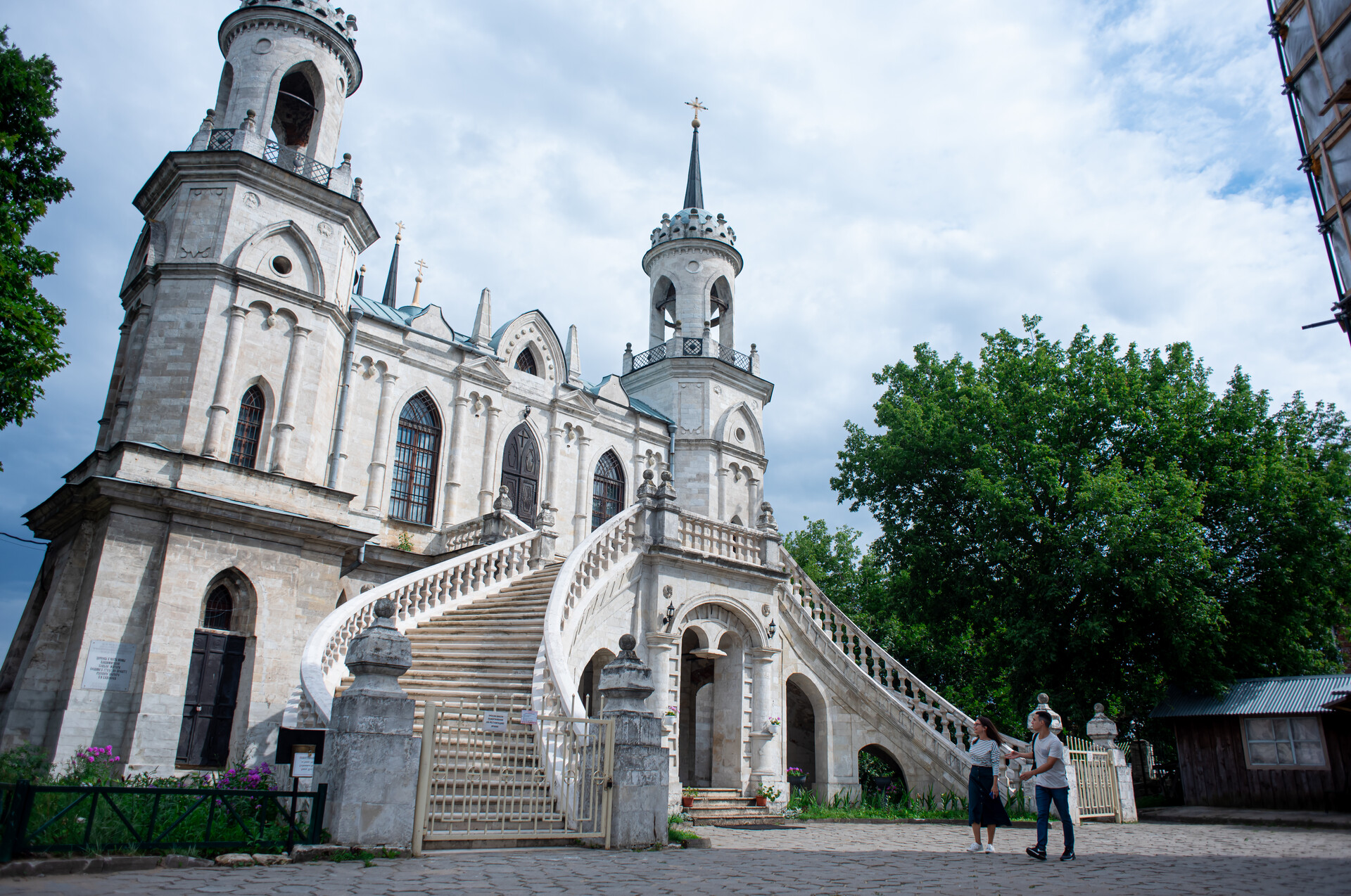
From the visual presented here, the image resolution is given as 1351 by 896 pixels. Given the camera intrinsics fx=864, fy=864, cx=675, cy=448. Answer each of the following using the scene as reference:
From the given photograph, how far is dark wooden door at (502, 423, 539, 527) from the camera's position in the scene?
25.9 metres

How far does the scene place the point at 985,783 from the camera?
11086 millimetres

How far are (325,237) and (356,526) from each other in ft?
24.3

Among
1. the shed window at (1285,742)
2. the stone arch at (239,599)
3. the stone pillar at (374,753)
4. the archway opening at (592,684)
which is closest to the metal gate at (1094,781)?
the shed window at (1285,742)

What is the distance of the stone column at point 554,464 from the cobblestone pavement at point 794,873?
15.3m

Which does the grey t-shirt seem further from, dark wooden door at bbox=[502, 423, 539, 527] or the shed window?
dark wooden door at bbox=[502, 423, 539, 527]

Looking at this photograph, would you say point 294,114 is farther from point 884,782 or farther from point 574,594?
point 884,782

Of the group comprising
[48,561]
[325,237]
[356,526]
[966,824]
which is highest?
[325,237]

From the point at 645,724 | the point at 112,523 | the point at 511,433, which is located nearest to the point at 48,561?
the point at 112,523

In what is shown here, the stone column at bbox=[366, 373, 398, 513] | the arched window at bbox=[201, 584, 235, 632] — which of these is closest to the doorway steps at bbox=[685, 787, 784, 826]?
the arched window at bbox=[201, 584, 235, 632]

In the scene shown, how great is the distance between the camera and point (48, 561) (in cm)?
1980

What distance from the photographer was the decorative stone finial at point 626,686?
10688 millimetres

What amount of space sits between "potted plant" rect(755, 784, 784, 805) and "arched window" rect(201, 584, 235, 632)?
11.5m

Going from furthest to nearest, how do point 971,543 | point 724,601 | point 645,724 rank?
point 971,543, point 724,601, point 645,724

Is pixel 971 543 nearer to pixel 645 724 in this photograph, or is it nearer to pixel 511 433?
pixel 511 433
